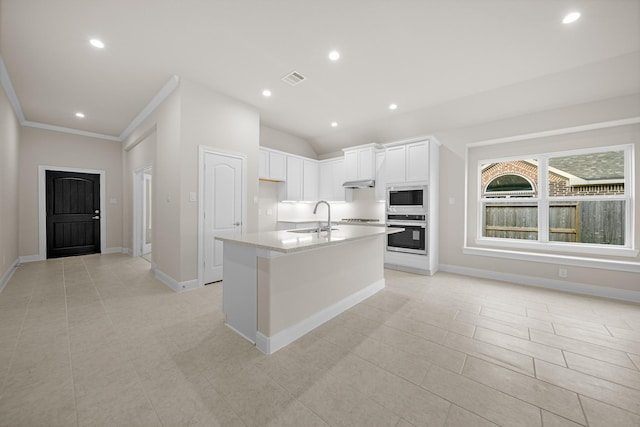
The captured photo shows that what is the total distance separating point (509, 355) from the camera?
6.51 ft

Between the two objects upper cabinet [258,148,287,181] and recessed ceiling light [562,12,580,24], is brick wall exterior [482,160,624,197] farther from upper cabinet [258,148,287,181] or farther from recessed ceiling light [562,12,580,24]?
upper cabinet [258,148,287,181]

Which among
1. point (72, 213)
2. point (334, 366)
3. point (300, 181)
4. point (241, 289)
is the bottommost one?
point (334, 366)

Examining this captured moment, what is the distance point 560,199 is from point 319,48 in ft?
14.1

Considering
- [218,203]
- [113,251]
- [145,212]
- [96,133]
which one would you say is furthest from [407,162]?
[113,251]

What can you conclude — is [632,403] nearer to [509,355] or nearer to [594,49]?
[509,355]

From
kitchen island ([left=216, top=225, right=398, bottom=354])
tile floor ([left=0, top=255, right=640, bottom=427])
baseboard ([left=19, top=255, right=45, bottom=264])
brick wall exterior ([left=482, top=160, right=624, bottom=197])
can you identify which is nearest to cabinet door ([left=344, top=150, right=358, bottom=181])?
brick wall exterior ([left=482, top=160, right=624, bottom=197])

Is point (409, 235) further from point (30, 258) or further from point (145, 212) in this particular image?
point (30, 258)

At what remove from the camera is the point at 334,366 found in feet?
5.97

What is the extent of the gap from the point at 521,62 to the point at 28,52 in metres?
5.76

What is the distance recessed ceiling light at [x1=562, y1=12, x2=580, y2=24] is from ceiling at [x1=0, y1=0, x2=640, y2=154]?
0.05 m

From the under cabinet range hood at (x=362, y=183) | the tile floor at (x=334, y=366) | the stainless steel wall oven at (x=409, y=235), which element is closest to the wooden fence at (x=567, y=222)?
the tile floor at (x=334, y=366)

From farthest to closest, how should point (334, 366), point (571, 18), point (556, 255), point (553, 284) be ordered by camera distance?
point (556, 255), point (553, 284), point (571, 18), point (334, 366)

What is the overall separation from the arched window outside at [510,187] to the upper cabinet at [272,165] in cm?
399

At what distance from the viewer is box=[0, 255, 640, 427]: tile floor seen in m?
1.40
